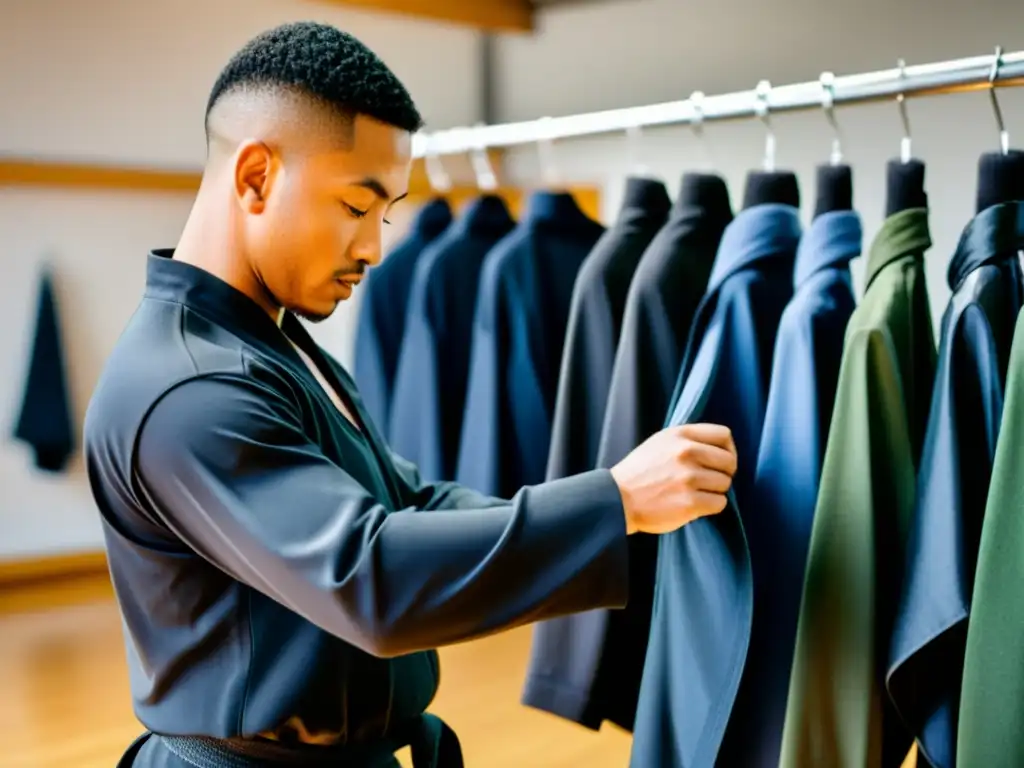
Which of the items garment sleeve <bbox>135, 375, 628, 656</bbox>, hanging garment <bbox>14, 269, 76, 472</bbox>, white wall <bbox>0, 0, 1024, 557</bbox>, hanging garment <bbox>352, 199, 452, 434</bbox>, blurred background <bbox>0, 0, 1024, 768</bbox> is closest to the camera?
garment sleeve <bbox>135, 375, 628, 656</bbox>

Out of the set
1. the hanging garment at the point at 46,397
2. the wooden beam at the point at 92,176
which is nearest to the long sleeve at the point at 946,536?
the wooden beam at the point at 92,176

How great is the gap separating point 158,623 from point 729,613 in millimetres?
541

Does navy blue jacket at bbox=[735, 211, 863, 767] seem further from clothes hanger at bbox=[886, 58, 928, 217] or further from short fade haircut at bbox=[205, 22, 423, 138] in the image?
short fade haircut at bbox=[205, 22, 423, 138]

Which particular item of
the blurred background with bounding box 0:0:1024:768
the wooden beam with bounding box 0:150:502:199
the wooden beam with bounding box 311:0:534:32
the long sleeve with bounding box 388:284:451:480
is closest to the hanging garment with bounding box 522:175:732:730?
the long sleeve with bounding box 388:284:451:480

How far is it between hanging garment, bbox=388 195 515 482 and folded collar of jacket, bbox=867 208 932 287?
2.87 feet

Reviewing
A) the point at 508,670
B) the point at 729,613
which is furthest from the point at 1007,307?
the point at 508,670

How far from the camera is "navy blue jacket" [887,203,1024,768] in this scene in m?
0.96

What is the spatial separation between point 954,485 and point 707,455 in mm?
270

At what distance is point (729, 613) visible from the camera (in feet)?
3.42

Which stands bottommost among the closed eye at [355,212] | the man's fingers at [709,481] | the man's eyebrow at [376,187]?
the man's fingers at [709,481]

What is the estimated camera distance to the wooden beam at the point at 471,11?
2.96m

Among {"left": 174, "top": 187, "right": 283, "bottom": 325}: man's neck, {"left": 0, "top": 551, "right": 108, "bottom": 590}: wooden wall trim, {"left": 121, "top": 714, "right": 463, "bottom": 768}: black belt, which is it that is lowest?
{"left": 0, "top": 551, "right": 108, "bottom": 590}: wooden wall trim

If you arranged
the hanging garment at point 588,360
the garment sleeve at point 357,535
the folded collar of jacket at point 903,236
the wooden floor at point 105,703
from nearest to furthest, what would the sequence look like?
the garment sleeve at point 357,535, the folded collar of jacket at point 903,236, the hanging garment at point 588,360, the wooden floor at point 105,703

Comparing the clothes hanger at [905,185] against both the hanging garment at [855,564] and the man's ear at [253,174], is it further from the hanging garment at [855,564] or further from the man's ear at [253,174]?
the man's ear at [253,174]
